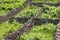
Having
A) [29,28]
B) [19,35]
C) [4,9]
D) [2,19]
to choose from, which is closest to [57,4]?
[4,9]

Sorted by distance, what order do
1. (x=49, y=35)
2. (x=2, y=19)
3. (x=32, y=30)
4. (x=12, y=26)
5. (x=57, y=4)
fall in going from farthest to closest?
(x=57, y=4) → (x=2, y=19) → (x=12, y=26) → (x=32, y=30) → (x=49, y=35)

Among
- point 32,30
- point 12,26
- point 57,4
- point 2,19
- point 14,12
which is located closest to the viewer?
point 32,30

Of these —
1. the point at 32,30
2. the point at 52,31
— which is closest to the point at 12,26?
the point at 32,30

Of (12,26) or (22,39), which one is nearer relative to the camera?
(22,39)

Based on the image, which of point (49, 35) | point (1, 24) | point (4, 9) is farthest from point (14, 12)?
point (49, 35)

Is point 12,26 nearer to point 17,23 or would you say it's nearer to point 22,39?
point 17,23

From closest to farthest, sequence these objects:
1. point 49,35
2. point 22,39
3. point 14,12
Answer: point 22,39 < point 49,35 < point 14,12

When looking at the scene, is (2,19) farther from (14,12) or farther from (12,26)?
(14,12)

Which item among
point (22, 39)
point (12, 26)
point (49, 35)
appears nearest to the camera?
point (22, 39)

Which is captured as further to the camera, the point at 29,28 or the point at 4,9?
the point at 4,9
